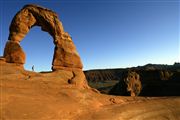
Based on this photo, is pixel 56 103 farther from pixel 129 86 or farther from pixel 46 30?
pixel 129 86

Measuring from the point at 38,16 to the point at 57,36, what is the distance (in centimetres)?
203

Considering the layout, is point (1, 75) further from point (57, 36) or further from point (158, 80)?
point (158, 80)

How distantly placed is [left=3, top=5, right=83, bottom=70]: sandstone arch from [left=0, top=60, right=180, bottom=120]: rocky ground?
3.55 ft

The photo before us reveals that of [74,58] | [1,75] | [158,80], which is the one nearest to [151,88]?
[158,80]

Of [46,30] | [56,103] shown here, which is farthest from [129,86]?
[56,103]

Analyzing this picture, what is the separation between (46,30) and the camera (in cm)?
1639

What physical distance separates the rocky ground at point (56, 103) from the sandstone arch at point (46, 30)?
108cm

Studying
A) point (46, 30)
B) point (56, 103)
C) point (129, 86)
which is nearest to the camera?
point (56, 103)

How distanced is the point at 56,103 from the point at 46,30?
27.1 ft

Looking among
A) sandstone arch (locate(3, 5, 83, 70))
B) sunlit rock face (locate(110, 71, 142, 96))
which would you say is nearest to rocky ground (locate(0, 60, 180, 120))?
sandstone arch (locate(3, 5, 83, 70))

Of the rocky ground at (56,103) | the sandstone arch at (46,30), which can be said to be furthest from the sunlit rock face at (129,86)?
the sandstone arch at (46,30)

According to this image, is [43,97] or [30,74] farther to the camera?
[30,74]

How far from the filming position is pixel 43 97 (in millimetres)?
9773

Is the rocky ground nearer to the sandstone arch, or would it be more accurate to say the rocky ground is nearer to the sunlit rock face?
the sandstone arch
